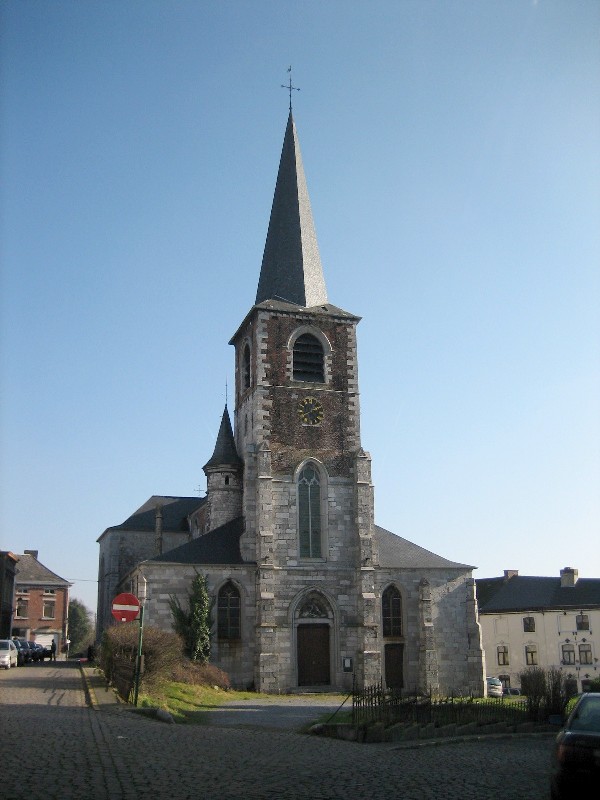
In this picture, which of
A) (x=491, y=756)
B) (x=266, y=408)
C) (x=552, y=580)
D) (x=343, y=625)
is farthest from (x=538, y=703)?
(x=552, y=580)

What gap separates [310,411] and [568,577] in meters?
27.4

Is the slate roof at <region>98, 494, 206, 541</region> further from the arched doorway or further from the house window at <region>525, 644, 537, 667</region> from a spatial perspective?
the house window at <region>525, 644, 537, 667</region>

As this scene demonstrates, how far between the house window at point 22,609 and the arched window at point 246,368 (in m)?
38.0

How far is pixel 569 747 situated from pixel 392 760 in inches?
205

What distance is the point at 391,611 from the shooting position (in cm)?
3619

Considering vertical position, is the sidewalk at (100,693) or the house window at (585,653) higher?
the sidewalk at (100,693)

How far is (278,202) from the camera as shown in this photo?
42656 mm

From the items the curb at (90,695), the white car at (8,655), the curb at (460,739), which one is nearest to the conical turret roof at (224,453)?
the white car at (8,655)

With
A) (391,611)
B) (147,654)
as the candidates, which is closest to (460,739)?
(147,654)

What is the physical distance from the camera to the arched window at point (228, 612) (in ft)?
113

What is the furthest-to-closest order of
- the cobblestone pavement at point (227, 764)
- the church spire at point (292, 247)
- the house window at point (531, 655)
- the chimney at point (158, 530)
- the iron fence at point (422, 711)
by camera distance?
the house window at point (531, 655)
the chimney at point (158, 530)
the church spire at point (292, 247)
the iron fence at point (422, 711)
the cobblestone pavement at point (227, 764)

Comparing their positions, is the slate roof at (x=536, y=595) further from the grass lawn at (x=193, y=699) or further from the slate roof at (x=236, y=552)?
the grass lawn at (x=193, y=699)

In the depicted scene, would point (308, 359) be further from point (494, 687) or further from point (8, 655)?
point (494, 687)

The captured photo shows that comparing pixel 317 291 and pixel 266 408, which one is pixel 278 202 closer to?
pixel 317 291
